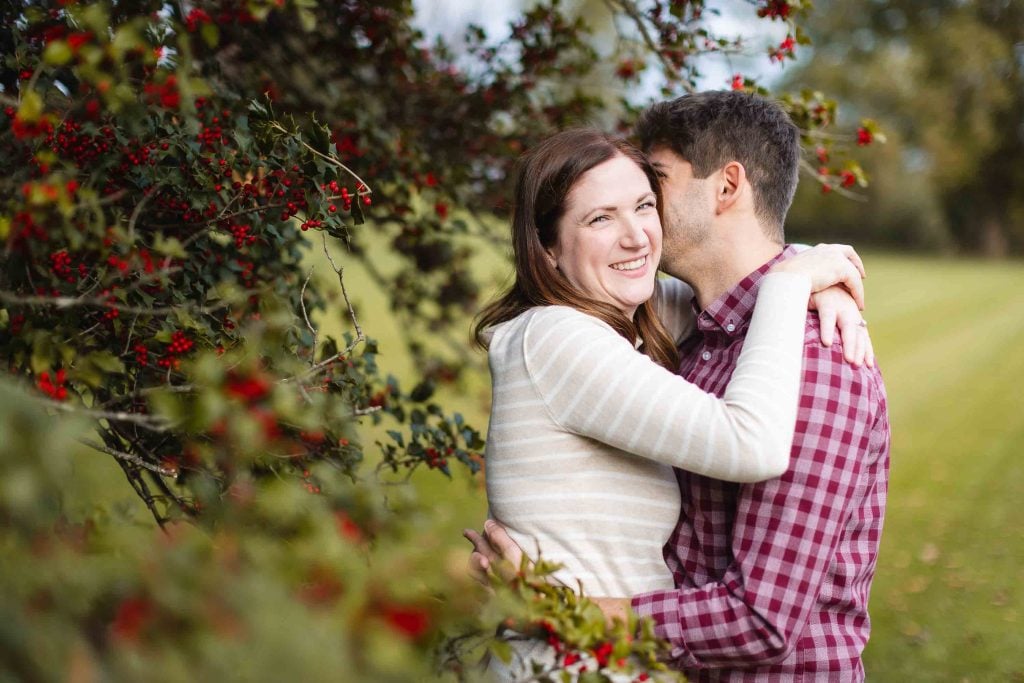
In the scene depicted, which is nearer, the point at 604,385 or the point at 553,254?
the point at 604,385

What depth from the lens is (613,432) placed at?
6.58ft

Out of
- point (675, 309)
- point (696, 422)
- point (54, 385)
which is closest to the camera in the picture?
point (54, 385)

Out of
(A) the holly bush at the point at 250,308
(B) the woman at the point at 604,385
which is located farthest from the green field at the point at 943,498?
(B) the woman at the point at 604,385

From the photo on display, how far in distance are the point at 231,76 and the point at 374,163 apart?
662mm

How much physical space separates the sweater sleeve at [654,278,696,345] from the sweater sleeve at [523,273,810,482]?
0.81m

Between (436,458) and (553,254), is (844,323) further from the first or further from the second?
(436,458)

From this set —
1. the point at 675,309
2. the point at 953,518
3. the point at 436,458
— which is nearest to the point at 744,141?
the point at 675,309

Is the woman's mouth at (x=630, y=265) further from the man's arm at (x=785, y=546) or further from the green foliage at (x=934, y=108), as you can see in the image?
the green foliage at (x=934, y=108)

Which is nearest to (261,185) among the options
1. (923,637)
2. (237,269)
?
(237,269)

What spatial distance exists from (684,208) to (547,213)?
1.48ft

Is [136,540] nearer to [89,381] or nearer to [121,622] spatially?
[121,622]

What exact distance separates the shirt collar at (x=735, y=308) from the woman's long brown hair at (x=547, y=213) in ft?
0.72

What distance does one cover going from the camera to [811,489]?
2.01m

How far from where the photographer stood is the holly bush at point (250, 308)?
94 centimetres
